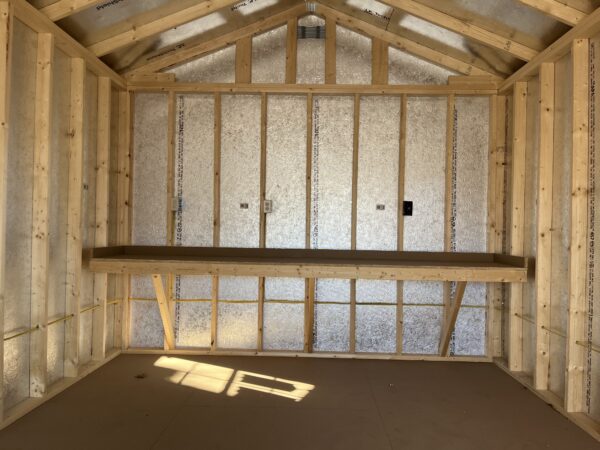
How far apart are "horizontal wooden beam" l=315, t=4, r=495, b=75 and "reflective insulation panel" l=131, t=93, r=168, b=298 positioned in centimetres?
Result: 222

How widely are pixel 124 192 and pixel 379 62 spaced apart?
3253 millimetres

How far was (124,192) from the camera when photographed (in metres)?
5.14

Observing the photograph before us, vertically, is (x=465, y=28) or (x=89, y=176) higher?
(x=465, y=28)

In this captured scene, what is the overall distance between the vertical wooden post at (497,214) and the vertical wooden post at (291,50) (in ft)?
7.63

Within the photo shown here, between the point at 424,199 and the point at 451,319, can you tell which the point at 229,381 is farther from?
the point at 424,199

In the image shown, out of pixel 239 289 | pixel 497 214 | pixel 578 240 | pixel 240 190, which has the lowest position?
pixel 239 289

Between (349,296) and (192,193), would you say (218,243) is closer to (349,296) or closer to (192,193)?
(192,193)

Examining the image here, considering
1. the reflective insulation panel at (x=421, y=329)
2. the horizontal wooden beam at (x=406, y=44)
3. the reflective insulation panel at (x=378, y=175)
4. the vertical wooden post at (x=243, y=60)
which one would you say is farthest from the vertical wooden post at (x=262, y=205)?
the reflective insulation panel at (x=421, y=329)

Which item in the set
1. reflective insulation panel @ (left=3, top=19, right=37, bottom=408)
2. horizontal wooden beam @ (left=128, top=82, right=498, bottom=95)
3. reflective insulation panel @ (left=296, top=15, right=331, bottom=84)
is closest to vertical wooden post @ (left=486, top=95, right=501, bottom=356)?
horizontal wooden beam @ (left=128, top=82, right=498, bottom=95)

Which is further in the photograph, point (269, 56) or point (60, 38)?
point (269, 56)

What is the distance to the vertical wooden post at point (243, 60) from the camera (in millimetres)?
5168

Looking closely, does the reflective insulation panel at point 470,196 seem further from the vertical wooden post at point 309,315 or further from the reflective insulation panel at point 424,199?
the vertical wooden post at point 309,315

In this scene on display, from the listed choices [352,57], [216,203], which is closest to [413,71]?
[352,57]

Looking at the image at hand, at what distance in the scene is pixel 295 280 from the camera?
518 centimetres
